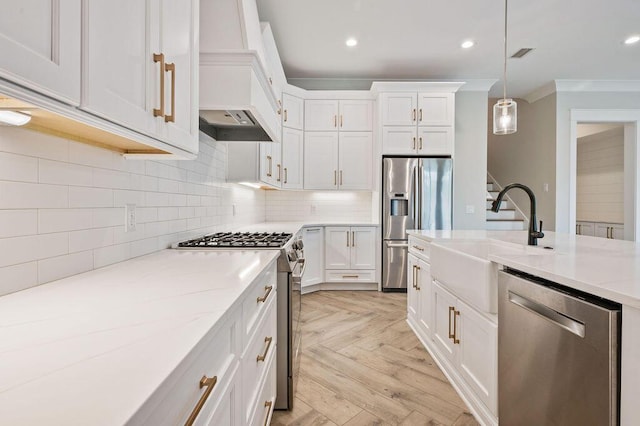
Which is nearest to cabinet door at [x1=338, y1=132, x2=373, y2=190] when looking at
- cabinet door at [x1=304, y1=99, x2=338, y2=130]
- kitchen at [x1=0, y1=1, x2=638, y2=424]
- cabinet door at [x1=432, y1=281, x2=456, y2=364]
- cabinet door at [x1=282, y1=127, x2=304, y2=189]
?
cabinet door at [x1=304, y1=99, x2=338, y2=130]

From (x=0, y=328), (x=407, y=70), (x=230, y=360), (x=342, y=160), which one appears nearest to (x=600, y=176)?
(x=407, y=70)

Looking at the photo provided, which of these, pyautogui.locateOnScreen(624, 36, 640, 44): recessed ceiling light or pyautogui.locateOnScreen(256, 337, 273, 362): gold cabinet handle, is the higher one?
pyautogui.locateOnScreen(624, 36, 640, 44): recessed ceiling light

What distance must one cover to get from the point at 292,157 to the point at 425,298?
2.44 m

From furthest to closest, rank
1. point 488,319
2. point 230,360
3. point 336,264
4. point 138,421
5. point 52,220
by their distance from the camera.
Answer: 1. point 336,264
2. point 488,319
3. point 52,220
4. point 230,360
5. point 138,421

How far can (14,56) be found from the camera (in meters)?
0.49

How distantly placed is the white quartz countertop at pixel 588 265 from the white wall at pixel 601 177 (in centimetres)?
561

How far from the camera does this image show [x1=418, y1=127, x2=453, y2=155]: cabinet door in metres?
4.05

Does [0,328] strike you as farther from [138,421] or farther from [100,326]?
[138,421]

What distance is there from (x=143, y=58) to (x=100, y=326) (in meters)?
0.72

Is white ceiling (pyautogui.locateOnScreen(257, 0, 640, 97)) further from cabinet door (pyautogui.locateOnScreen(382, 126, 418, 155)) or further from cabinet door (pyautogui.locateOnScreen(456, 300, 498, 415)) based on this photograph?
cabinet door (pyautogui.locateOnScreen(456, 300, 498, 415))

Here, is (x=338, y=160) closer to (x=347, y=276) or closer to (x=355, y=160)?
(x=355, y=160)

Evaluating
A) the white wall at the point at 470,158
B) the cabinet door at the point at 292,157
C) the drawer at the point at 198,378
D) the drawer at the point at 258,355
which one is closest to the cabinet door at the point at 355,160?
the cabinet door at the point at 292,157

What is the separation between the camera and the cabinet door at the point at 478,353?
1475mm

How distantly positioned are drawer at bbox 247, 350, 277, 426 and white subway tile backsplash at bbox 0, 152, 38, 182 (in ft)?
3.29
